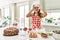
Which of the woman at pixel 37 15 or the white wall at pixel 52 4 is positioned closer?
the woman at pixel 37 15

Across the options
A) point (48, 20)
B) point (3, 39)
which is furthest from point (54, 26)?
point (3, 39)

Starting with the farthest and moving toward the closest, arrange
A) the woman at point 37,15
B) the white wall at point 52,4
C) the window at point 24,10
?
1. the window at point 24,10
2. the white wall at point 52,4
3. the woman at point 37,15

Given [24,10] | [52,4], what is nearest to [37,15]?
[52,4]

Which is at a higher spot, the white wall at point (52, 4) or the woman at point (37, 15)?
the white wall at point (52, 4)

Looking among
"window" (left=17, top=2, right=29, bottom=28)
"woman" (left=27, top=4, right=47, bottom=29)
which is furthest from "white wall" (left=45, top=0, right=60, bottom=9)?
"woman" (left=27, top=4, right=47, bottom=29)

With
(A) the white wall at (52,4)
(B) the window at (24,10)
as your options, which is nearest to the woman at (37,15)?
(A) the white wall at (52,4)

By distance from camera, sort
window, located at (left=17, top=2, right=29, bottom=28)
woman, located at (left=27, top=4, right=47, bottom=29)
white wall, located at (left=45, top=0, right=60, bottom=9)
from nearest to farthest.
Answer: woman, located at (left=27, top=4, right=47, bottom=29), white wall, located at (left=45, top=0, right=60, bottom=9), window, located at (left=17, top=2, right=29, bottom=28)

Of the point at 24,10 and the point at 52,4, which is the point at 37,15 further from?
the point at 24,10

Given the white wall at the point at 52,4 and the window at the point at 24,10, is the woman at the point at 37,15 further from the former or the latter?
the window at the point at 24,10

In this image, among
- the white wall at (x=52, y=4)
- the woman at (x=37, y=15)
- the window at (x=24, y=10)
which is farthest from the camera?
the window at (x=24, y=10)

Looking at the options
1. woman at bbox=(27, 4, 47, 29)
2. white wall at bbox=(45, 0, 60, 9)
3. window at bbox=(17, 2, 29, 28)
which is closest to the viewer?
woman at bbox=(27, 4, 47, 29)

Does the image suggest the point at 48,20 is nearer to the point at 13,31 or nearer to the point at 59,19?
the point at 59,19

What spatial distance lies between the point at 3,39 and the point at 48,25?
1813 mm

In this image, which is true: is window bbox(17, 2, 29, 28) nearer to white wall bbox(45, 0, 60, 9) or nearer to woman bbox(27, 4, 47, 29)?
white wall bbox(45, 0, 60, 9)
